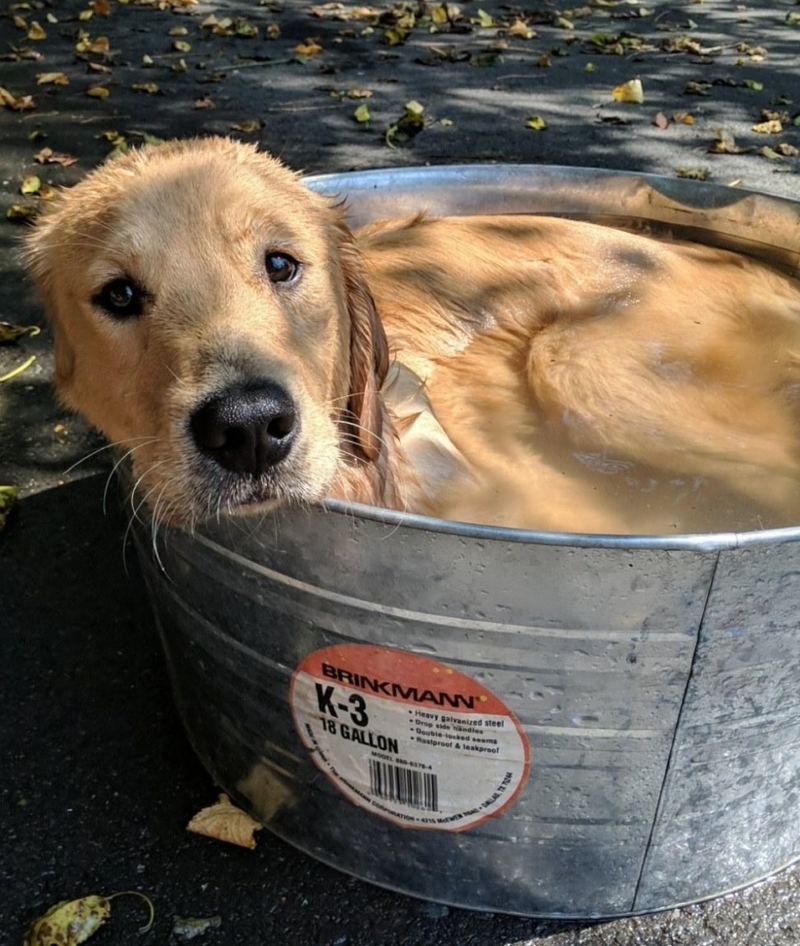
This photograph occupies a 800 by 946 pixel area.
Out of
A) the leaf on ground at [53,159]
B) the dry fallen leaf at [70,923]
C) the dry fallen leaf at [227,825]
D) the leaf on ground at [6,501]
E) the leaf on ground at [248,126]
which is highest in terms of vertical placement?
the leaf on ground at [248,126]

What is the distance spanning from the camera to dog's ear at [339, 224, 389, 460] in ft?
8.62

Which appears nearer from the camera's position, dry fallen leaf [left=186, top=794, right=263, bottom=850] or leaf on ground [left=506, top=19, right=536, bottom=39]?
dry fallen leaf [left=186, top=794, right=263, bottom=850]

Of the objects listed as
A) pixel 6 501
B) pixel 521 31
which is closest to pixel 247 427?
pixel 6 501

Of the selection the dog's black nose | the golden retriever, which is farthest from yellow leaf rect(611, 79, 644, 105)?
the dog's black nose

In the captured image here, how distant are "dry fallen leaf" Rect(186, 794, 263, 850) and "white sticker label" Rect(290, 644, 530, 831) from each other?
0.47 metres

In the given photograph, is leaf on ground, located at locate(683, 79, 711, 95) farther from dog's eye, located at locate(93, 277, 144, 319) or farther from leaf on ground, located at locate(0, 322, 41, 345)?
dog's eye, located at locate(93, 277, 144, 319)

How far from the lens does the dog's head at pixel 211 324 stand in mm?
2057

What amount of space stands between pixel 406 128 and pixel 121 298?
495 cm

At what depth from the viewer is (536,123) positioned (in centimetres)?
689

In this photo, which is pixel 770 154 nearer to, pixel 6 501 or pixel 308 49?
pixel 308 49

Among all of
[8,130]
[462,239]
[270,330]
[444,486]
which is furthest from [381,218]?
[8,130]

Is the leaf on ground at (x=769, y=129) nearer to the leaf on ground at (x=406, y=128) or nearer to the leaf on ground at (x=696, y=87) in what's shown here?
the leaf on ground at (x=696, y=87)

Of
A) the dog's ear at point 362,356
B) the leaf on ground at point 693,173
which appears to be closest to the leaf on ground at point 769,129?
the leaf on ground at point 693,173

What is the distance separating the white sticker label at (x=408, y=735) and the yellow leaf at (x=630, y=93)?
249 inches
